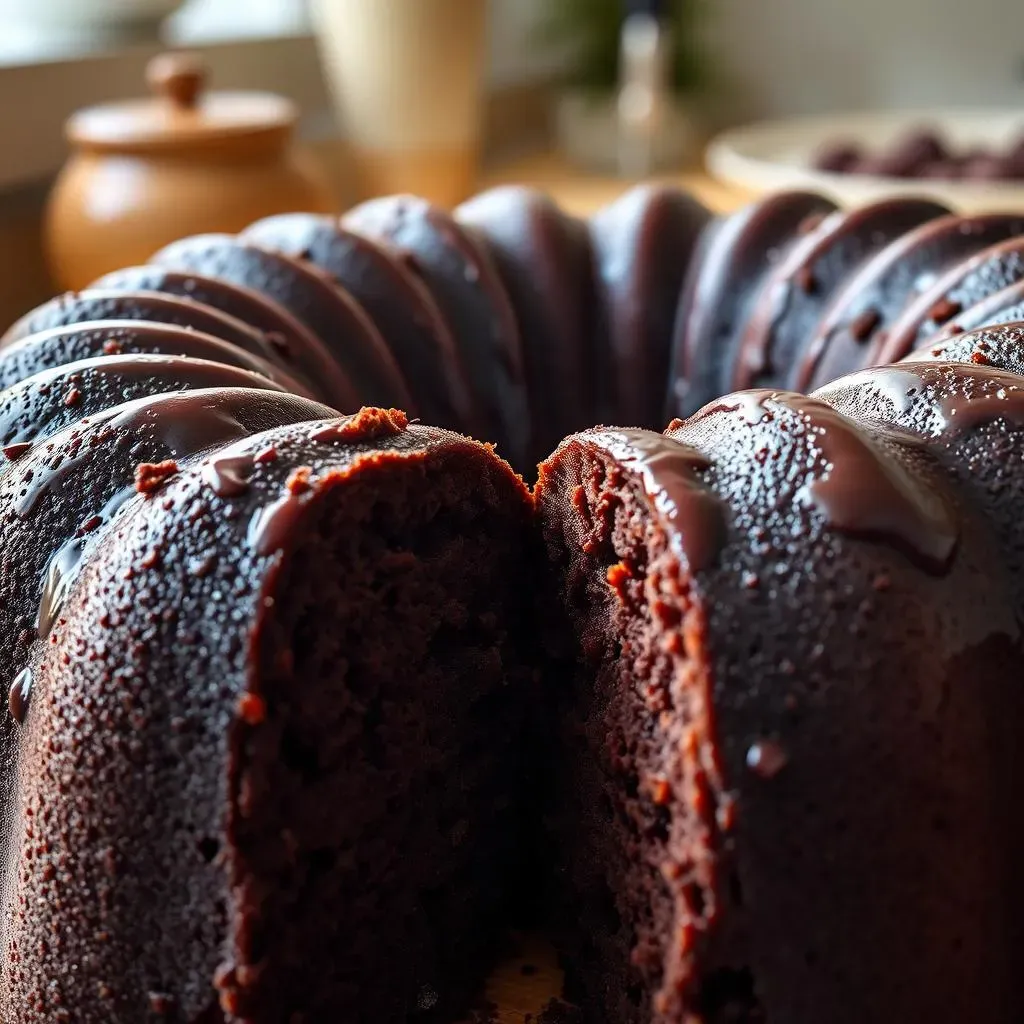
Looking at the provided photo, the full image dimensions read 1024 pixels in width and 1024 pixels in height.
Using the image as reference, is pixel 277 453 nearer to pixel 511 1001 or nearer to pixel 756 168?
pixel 511 1001

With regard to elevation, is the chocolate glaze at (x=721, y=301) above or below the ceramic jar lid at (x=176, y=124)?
below

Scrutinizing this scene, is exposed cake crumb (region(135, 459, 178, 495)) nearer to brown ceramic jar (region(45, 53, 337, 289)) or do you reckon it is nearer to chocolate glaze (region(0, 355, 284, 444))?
chocolate glaze (region(0, 355, 284, 444))

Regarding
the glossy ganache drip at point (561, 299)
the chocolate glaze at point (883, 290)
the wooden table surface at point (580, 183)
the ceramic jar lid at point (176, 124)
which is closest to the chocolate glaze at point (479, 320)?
the glossy ganache drip at point (561, 299)

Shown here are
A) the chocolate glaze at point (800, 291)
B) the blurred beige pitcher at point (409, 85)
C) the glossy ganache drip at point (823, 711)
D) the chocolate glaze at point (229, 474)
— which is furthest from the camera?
the blurred beige pitcher at point (409, 85)

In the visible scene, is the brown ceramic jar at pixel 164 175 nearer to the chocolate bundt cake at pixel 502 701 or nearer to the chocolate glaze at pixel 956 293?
the chocolate bundt cake at pixel 502 701

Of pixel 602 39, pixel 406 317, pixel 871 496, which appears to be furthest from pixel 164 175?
pixel 602 39

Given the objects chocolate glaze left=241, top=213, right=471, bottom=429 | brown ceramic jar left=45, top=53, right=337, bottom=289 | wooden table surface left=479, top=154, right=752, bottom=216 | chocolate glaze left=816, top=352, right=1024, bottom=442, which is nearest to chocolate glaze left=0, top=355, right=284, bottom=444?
chocolate glaze left=241, top=213, right=471, bottom=429

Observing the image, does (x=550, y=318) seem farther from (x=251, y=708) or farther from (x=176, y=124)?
(x=251, y=708)
